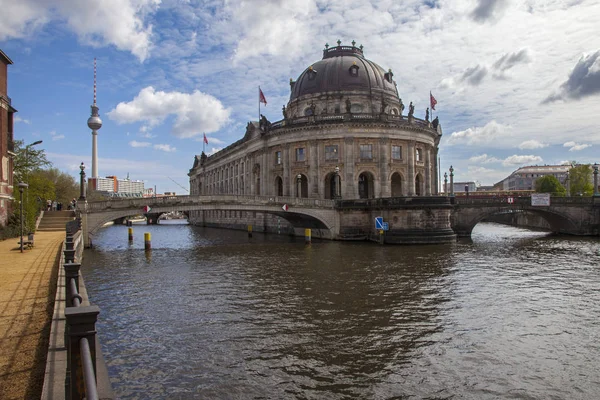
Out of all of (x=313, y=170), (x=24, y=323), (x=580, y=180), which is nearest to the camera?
(x=24, y=323)

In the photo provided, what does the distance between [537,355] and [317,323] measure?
649 centimetres

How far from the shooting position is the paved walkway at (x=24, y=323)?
24.9 ft

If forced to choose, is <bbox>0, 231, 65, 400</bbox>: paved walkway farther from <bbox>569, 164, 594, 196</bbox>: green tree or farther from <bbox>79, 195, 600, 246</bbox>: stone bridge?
<bbox>569, 164, 594, 196</bbox>: green tree

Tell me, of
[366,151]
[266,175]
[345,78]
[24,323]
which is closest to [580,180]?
[345,78]

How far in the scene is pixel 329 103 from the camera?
202 feet

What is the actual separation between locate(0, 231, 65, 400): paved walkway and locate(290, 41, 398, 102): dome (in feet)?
157

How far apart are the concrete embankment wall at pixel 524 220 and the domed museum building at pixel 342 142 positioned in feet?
56.1

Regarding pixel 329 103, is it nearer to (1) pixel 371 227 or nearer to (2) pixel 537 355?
(1) pixel 371 227

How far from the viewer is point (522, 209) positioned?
5134 centimetres

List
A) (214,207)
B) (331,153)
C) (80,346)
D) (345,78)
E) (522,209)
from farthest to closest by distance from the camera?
(345,78)
(331,153)
(522,209)
(214,207)
(80,346)

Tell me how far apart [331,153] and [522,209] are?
22.6 metres

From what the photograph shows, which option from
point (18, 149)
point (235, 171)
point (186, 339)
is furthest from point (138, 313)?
point (235, 171)

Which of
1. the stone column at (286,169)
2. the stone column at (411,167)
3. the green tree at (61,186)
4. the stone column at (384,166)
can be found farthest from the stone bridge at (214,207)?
the green tree at (61,186)

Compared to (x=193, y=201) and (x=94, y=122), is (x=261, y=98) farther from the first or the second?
(x=94, y=122)
